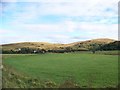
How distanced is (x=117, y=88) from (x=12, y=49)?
3401 centimetres

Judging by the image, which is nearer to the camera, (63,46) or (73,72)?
(73,72)

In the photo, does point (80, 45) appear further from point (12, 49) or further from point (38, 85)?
point (38, 85)

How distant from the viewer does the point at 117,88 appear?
13242mm

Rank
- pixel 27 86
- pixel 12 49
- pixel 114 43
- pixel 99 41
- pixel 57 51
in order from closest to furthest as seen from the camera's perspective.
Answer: pixel 27 86
pixel 12 49
pixel 114 43
pixel 99 41
pixel 57 51

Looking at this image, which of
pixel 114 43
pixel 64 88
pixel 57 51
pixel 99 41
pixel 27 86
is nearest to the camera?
pixel 64 88

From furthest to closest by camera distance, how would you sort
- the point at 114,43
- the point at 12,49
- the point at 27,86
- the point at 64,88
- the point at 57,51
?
the point at 57,51 → the point at 114,43 → the point at 12,49 → the point at 27,86 → the point at 64,88

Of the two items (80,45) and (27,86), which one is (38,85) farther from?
(80,45)

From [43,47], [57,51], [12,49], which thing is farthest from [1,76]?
[57,51]

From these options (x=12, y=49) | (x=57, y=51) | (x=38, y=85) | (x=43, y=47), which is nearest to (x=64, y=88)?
(x=38, y=85)

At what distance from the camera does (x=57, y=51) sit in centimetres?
6088

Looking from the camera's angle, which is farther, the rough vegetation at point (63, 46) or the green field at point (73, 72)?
the rough vegetation at point (63, 46)

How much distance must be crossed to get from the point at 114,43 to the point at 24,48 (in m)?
14.6

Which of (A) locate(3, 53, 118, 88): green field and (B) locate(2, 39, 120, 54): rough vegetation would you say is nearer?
(A) locate(3, 53, 118, 88): green field

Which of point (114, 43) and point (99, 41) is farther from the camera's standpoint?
point (99, 41)
